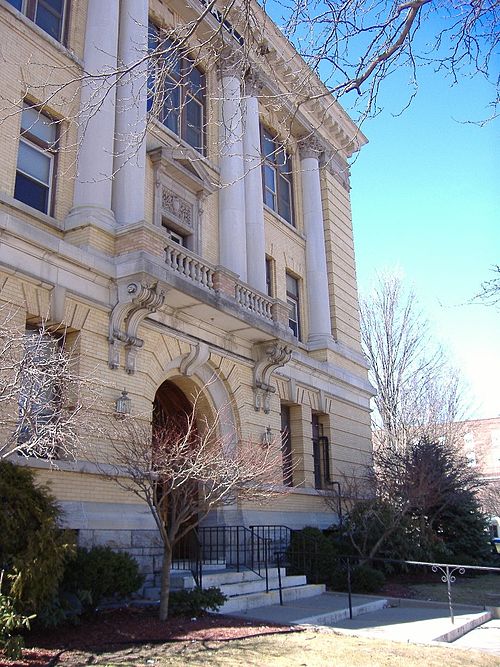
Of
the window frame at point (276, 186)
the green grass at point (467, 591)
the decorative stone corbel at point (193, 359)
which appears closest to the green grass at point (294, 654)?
the green grass at point (467, 591)

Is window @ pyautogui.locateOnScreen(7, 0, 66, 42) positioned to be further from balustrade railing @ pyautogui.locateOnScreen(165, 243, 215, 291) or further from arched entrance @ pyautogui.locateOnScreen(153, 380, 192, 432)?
arched entrance @ pyautogui.locateOnScreen(153, 380, 192, 432)

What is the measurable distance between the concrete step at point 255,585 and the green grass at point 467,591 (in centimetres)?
293

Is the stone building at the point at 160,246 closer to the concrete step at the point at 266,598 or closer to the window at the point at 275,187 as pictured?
the window at the point at 275,187

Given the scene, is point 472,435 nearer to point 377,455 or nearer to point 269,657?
point 377,455

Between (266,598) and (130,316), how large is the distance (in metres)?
6.07

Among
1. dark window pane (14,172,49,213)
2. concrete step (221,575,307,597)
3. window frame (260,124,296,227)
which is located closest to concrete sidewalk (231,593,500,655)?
concrete step (221,575,307,597)

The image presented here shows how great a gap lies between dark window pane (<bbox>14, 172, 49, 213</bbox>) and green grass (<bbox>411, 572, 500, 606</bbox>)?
472 inches

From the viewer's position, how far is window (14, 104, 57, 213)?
1366cm

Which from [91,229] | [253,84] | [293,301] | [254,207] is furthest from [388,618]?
[253,84]

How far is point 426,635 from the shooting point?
9875mm

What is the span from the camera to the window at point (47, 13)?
48.7 ft

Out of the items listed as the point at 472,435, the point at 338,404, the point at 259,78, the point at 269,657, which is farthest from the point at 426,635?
the point at 472,435

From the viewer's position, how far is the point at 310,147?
25141 mm

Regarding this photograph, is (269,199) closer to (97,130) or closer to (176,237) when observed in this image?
(176,237)
